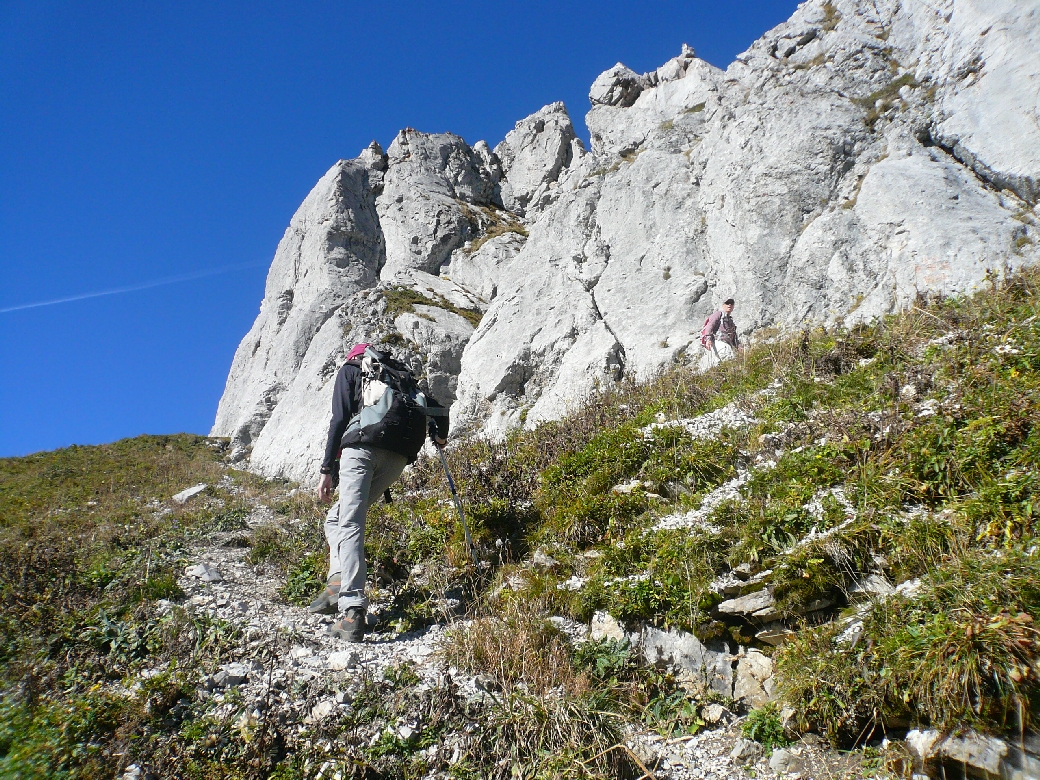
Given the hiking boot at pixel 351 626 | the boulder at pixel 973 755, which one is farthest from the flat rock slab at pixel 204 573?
the boulder at pixel 973 755

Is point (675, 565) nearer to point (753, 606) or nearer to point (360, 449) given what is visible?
point (753, 606)

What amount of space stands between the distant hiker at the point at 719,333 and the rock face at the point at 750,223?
1.90 m

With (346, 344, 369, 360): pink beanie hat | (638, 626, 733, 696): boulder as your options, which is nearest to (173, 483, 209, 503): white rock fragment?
(346, 344, 369, 360): pink beanie hat

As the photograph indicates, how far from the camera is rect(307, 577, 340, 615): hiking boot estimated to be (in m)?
5.59

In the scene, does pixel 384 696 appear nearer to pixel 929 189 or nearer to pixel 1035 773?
pixel 1035 773

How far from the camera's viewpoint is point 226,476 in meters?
19.6

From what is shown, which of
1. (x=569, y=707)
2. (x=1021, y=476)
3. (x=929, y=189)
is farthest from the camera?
(x=929, y=189)

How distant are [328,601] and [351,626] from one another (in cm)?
63

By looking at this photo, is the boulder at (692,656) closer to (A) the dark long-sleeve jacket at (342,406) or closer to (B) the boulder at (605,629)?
(B) the boulder at (605,629)

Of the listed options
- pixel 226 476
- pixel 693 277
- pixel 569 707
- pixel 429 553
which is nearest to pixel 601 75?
pixel 693 277

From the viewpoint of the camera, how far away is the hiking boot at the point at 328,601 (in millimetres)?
5586

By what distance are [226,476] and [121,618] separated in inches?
624

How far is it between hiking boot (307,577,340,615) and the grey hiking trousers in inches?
4.7

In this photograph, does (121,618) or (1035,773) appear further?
(121,618)
